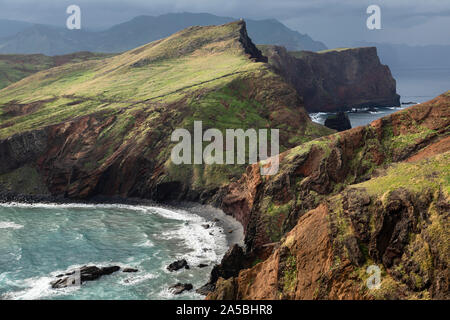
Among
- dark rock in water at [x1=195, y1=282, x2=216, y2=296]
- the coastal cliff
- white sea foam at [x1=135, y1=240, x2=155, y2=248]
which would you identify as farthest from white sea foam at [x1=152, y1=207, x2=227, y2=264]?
dark rock in water at [x1=195, y1=282, x2=216, y2=296]

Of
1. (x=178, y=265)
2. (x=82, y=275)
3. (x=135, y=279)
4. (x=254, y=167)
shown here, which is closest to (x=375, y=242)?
(x=178, y=265)

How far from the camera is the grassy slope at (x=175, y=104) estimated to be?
111m

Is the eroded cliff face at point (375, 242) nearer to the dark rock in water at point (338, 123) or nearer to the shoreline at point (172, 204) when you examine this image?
the shoreline at point (172, 204)

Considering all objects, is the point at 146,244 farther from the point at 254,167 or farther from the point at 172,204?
the point at 172,204

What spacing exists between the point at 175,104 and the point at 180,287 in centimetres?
7549

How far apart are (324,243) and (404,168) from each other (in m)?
11.7

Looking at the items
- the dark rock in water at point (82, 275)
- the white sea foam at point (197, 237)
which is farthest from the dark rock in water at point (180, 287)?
the dark rock in water at point (82, 275)

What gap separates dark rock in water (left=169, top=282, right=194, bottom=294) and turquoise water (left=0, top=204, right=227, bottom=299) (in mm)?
901

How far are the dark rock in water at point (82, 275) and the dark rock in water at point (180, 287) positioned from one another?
10518 millimetres

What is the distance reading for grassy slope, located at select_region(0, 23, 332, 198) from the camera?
11062 cm

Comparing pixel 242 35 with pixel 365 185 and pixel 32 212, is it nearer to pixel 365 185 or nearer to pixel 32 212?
pixel 32 212

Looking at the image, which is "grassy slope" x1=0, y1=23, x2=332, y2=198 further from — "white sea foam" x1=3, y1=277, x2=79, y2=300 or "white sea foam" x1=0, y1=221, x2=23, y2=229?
"white sea foam" x1=3, y1=277, x2=79, y2=300

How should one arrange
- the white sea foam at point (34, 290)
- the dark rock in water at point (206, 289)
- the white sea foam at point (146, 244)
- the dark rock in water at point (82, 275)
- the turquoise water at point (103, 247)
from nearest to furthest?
the white sea foam at point (34, 290) → the dark rock in water at point (206, 289) → the turquoise water at point (103, 247) → the dark rock in water at point (82, 275) → the white sea foam at point (146, 244)

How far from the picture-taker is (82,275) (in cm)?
5775
